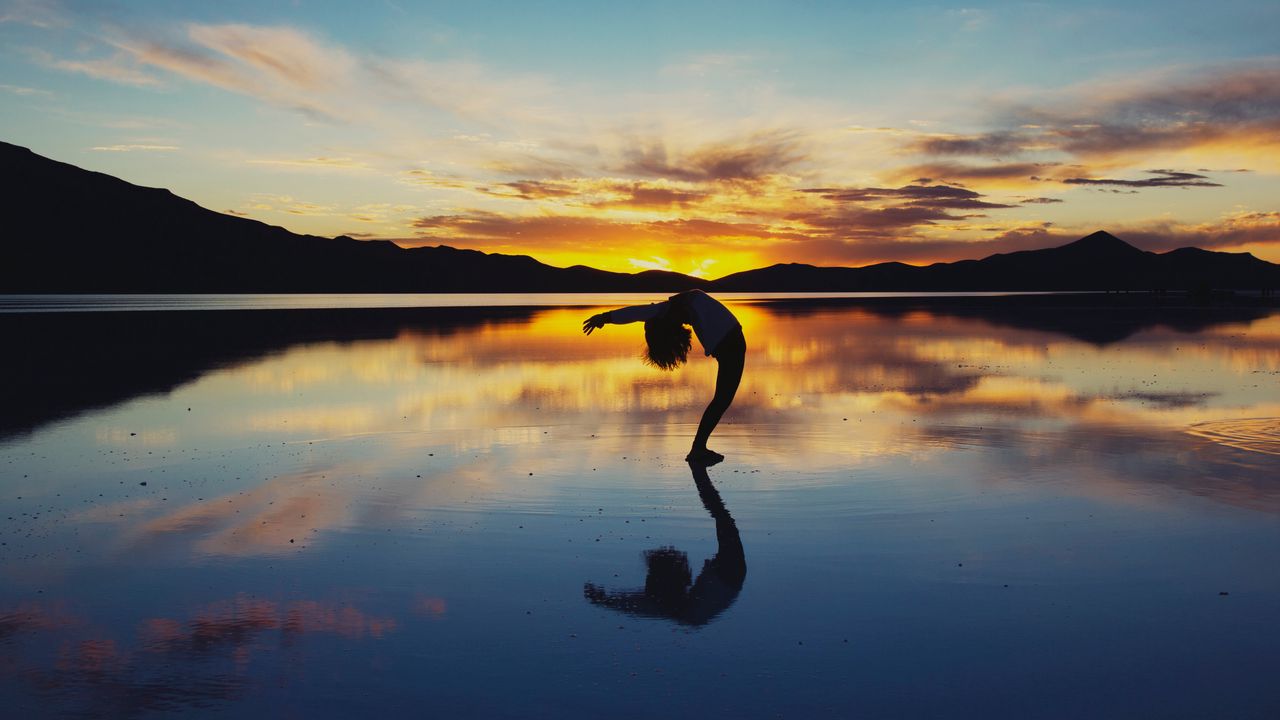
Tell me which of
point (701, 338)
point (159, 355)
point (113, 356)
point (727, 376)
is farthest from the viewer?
point (159, 355)

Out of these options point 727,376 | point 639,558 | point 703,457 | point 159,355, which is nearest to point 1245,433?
point 727,376

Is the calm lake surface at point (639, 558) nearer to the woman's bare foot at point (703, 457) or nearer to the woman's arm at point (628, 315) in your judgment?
the woman's bare foot at point (703, 457)

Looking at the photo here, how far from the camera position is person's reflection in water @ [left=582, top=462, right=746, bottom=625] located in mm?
6461

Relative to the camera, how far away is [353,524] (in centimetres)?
889

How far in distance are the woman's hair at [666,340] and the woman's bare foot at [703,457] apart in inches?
50.2

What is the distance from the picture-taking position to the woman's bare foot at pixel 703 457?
11961mm

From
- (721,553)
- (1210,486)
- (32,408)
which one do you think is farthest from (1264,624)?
(32,408)

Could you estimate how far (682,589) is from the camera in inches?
273

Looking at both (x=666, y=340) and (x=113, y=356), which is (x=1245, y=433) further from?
(x=113, y=356)

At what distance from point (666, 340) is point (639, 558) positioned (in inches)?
213

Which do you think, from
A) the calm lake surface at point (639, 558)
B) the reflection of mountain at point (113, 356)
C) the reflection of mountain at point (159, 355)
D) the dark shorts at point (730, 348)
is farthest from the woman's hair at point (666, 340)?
the reflection of mountain at point (113, 356)

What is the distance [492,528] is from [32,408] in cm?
1333

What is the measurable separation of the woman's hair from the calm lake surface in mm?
1399

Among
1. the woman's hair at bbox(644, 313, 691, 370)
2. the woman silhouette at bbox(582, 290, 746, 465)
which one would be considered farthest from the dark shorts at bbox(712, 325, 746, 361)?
the woman's hair at bbox(644, 313, 691, 370)
